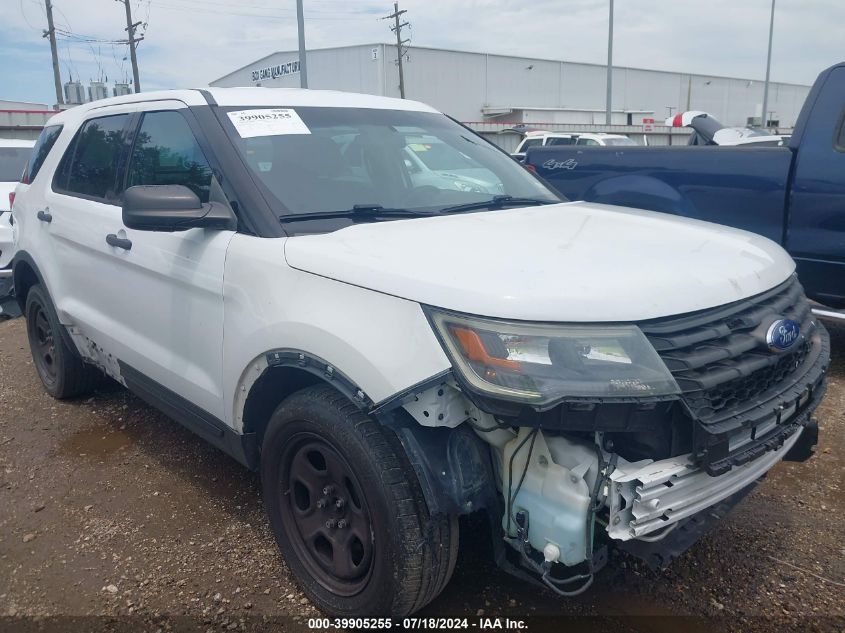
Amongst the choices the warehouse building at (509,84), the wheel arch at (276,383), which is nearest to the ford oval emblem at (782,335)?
the wheel arch at (276,383)

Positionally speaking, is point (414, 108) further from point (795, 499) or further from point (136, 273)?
point (795, 499)

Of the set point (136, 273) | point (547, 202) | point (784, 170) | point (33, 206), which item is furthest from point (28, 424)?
point (784, 170)

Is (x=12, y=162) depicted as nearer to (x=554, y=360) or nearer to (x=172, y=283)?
(x=172, y=283)

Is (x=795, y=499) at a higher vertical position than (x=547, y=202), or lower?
lower

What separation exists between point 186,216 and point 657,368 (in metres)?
1.70

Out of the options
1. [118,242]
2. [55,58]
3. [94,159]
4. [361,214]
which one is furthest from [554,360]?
[55,58]

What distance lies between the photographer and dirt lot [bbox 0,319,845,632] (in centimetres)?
257

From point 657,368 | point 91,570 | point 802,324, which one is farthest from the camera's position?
point 91,570

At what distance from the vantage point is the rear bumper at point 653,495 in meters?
1.88

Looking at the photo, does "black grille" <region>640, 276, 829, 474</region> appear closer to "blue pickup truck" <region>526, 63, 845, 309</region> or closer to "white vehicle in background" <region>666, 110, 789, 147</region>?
"blue pickup truck" <region>526, 63, 845, 309</region>

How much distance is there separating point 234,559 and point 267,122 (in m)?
1.81

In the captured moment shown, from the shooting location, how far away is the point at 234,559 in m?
2.92

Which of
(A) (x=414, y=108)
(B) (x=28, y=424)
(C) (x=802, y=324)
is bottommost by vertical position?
(B) (x=28, y=424)

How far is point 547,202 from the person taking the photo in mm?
3328
